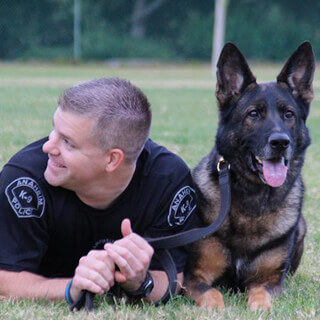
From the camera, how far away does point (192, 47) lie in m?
31.7

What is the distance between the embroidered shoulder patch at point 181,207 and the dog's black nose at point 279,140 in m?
0.52

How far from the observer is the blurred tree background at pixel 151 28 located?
28.0 m

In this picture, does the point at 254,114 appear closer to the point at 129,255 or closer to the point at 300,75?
the point at 300,75

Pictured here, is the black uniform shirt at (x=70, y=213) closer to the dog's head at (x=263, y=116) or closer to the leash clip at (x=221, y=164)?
the leash clip at (x=221, y=164)

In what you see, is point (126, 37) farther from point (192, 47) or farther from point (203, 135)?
point (203, 135)

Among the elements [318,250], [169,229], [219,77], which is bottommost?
[318,250]

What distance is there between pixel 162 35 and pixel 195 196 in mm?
28496

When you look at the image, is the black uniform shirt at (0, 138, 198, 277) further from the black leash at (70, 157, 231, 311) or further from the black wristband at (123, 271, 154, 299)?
the black wristband at (123, 271, 154, 299)

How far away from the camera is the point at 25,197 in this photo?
10.3ft

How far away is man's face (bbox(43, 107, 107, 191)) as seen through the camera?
3.09 meters

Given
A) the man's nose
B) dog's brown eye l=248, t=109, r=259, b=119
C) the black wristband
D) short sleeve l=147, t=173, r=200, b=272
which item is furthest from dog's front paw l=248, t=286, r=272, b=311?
the man's nose

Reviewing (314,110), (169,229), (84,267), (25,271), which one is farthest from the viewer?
(314,110)

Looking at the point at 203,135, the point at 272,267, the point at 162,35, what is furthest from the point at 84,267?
the point at 162,35

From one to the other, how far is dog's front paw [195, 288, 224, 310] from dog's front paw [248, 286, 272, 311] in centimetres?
16
